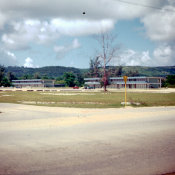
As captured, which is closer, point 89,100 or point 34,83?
point 89,100

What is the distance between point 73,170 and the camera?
527 centimetres

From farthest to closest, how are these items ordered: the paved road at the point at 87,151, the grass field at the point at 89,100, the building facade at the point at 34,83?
1. the building facade at the point at 34,83
2. the grass field at the point at 89,100
3. the paved road at the point at 87,151

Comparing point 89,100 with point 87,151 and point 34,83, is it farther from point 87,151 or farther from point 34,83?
point 34,83

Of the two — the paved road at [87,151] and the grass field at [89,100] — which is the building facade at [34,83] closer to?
the grass field at [89,100]

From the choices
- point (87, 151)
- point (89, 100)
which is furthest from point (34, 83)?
point (87, 151)

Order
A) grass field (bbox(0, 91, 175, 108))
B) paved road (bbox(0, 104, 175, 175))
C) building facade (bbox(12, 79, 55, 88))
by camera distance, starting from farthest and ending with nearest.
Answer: building facade (bbox(12, 79, 55, 88)), grass field (bbox(0, 91, 175, 108)), paved road (bbox(0, 104, 175, 175))

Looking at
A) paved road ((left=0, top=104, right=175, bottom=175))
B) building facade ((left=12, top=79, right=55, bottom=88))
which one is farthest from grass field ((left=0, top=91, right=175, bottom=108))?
building facade ((left=12, top=79, right=55, bottom=88))

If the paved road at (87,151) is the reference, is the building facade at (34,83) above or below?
above

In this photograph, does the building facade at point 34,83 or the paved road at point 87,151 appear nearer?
the paved road at point 87,151

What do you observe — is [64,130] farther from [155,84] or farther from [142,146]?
[155,84]

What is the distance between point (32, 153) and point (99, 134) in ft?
10.7

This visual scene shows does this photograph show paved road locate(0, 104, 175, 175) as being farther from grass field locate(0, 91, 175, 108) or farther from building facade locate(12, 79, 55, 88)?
building facade locate(12, 79, 55, 88)

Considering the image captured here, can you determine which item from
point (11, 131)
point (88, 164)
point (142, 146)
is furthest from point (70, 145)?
point (11, 131)

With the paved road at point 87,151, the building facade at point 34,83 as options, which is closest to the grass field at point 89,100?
the paved road at point 87,151
